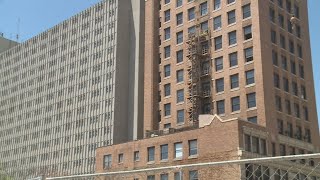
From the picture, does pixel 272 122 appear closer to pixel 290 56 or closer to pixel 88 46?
pixel 290 56

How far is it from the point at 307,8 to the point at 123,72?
41.7m

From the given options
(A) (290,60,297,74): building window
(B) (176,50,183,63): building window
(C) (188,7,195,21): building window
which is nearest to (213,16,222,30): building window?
(C) (188,7,195,21): building window

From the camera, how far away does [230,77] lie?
74.9 meters

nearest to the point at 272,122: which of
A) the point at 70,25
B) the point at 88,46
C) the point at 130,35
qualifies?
the point at 130,35

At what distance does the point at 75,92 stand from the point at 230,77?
55.7 m

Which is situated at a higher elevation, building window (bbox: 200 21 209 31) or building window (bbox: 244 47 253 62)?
building window (bbox: 200 21 209 31)

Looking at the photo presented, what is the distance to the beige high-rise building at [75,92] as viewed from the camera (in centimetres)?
10712

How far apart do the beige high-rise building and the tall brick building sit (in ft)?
62.5

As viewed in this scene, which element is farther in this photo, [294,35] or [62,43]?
[62,43]

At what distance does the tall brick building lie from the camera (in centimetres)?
7050

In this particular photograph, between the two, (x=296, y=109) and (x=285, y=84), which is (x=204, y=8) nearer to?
(x=285, y=84)

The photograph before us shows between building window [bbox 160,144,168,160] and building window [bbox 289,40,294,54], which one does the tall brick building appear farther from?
building window [bbox 160,144,168,160]

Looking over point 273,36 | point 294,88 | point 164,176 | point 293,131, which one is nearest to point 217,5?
point 273,36

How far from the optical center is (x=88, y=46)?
119625mm
